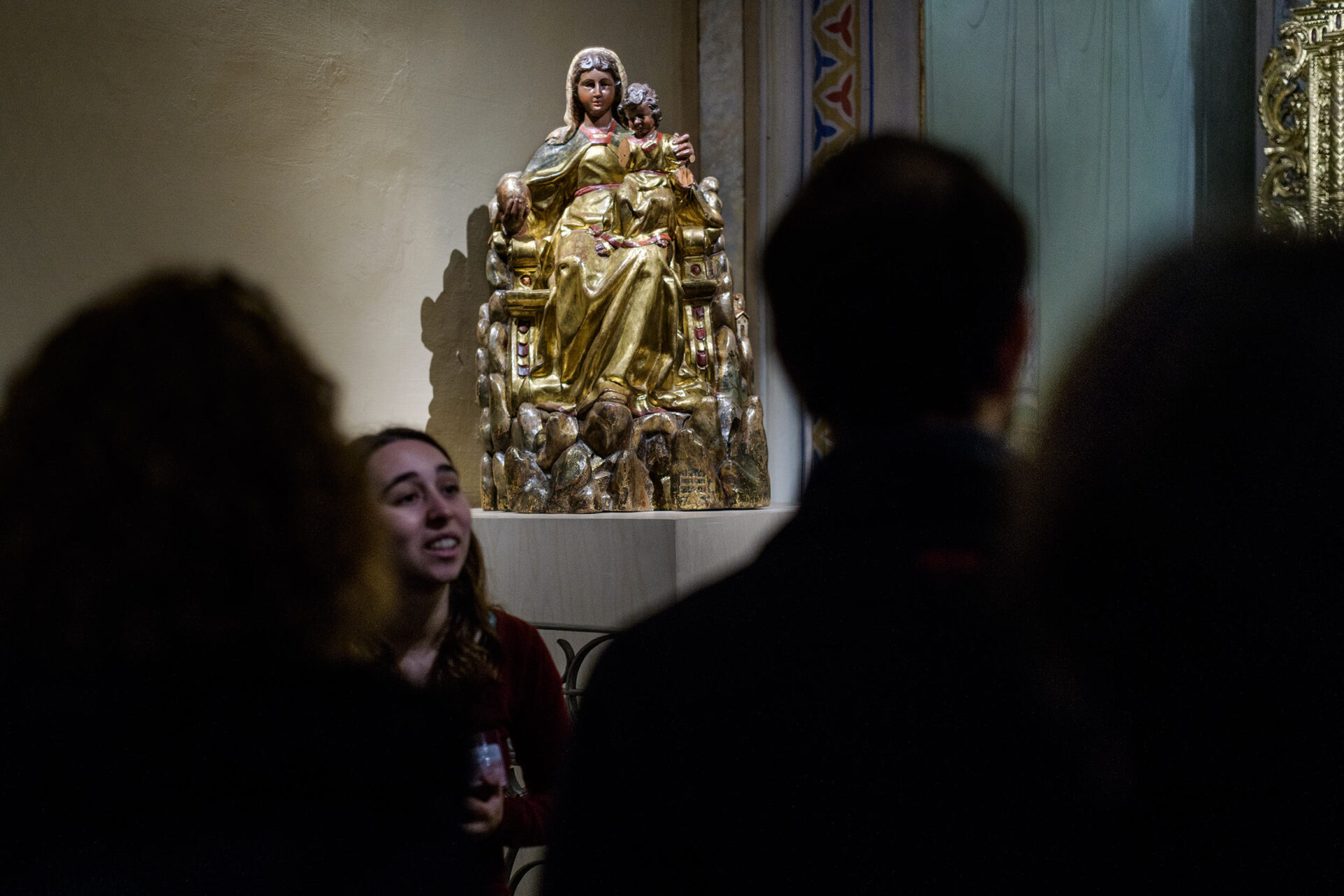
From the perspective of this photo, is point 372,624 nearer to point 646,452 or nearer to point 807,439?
point 646,452

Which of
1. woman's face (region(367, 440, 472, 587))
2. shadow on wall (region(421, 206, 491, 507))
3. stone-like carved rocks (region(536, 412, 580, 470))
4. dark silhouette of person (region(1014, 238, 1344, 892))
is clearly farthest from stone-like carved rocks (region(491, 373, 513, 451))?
dark silhouette of person (region(1014, 238, 1344, 892))

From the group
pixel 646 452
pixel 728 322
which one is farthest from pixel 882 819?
pixel 728 322

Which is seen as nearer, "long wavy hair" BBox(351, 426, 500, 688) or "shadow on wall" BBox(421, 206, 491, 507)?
"long wavy hair" BBox(351, 426, 500, 688)

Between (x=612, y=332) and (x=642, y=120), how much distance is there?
0.76m

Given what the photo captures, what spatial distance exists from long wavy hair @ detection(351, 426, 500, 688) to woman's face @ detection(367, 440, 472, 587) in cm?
3

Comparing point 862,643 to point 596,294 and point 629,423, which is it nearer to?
point 629,423

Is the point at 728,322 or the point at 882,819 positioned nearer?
the point at 882,819

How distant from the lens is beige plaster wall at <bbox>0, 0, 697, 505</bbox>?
324 cm

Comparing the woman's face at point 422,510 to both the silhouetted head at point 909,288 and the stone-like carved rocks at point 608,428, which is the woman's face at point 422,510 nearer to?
the silhouetted head at point 909,288

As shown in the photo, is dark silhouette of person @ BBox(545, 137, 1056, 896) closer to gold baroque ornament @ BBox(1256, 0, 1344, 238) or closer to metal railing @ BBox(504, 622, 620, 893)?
metal railing @ BBox(504, 622, 620, 893)

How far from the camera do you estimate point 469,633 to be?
77.3 inches

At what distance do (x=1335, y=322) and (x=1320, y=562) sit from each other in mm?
130

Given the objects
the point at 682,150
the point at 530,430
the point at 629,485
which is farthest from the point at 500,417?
the point at 682,150

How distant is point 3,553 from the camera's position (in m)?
0.98
